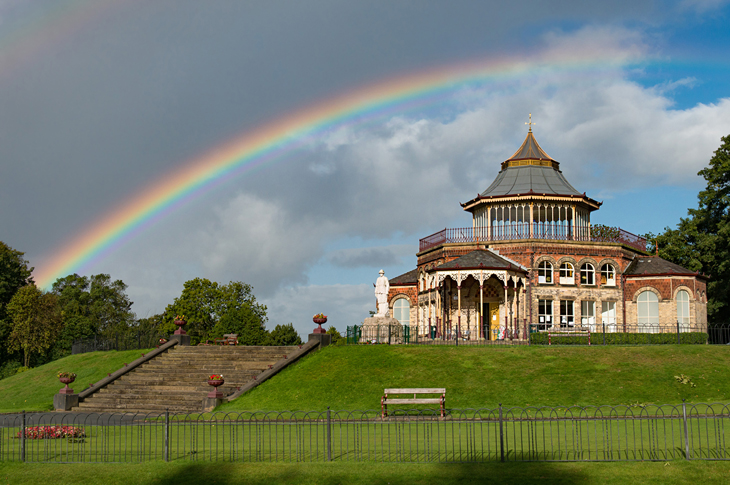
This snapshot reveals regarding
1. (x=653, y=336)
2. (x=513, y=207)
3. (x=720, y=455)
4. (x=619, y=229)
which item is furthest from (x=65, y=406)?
(x=619, y=229)

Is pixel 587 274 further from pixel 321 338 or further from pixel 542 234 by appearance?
pixel 321 338

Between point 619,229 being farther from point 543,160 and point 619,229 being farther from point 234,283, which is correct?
point 234,283

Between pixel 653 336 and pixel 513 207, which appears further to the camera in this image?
pixel 513 207

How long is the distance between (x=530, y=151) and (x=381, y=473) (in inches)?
1703

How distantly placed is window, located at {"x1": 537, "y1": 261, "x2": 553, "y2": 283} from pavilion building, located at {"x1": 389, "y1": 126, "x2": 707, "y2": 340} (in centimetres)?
7

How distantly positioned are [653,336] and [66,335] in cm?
6020

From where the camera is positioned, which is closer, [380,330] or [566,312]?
[380,330]

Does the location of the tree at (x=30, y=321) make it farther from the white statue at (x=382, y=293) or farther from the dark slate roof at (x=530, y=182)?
the dark slate roof at (x=530, y=182)

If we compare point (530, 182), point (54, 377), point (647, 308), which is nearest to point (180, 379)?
point (54, 377)

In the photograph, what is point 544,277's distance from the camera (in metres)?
44.3

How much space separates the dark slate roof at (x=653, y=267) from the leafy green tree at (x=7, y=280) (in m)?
55.5

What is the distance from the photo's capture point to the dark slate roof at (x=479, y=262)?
4009cm

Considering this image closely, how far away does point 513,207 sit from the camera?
4847 cm

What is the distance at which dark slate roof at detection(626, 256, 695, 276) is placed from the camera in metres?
43.9
